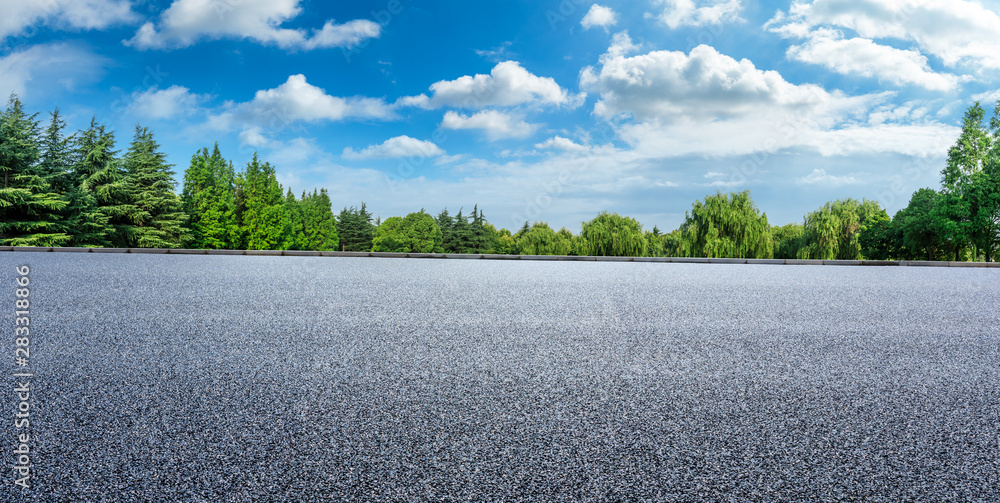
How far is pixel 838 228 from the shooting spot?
24234 mm

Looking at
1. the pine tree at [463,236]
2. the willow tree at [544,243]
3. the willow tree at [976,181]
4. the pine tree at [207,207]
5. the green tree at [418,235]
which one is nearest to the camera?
the willow tree at [976,181]

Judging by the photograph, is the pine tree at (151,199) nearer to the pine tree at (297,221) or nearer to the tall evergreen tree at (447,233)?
the pine tree at (297,221)

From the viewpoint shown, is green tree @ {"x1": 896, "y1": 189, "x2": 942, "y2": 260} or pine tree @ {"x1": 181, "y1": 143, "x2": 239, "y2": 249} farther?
pine tree @ {"x1": 181, "y1": 143, "x2": 239, "y2": 249}

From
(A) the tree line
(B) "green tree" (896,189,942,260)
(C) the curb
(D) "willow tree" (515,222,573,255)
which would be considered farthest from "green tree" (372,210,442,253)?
(B) "green tree" (896,189,942,260)

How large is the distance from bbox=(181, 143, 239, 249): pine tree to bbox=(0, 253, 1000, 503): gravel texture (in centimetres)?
2813

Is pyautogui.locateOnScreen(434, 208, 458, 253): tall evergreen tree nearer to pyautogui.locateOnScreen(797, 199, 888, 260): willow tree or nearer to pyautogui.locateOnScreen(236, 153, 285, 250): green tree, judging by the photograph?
pyautogui.locateOnScreen(236, 153, 285, 250): green tree

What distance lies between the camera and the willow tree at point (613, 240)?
79.7 feet

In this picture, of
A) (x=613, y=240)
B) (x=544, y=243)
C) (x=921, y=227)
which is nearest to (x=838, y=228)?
(x=921, y=227)

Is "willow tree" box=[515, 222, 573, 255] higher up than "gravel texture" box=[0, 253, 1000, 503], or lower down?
higher up

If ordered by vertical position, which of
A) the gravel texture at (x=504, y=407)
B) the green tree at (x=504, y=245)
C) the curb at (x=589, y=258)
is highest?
the green tree at (x=504, y=245)

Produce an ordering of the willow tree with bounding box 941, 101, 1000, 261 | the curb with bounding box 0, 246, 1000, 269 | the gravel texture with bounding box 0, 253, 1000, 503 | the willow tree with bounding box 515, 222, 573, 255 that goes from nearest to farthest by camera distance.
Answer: the gravel texture with bounding box 0, 253, 1000, 503, the curb with bounding box 0, 246, 1000, 269, the willow tree with bounding box 941, 101, 1000, 261, the willow tree with bounding box 515, 222, 573, 255

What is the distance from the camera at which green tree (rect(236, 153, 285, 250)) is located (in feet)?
102

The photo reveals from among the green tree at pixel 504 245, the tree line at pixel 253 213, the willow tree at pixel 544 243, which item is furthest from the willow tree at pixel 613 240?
the green tree at pixel 504 245

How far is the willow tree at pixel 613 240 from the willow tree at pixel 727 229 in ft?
7.01
